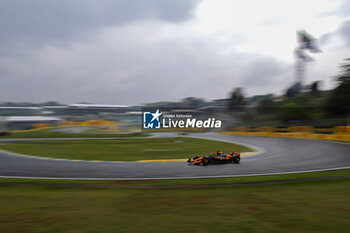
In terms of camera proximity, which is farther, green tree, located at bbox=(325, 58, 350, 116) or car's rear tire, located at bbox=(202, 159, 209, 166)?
green tree, located at bbox=(325, 58, 350, 116)

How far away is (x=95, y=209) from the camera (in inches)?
283

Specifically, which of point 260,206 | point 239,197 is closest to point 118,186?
point 239,197

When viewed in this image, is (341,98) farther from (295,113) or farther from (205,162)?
(205,162)

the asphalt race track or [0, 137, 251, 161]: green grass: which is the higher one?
[0, 137, 251, 161]: green grass

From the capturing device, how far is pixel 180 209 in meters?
7.16

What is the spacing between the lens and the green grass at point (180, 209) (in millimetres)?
5953

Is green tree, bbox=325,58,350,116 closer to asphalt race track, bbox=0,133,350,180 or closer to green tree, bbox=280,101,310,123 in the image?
green tree, bbox=280,101,310,123

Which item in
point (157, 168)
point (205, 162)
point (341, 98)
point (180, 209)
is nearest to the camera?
point (180, 209)

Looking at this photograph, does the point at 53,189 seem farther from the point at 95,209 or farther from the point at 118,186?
the point at 95,209

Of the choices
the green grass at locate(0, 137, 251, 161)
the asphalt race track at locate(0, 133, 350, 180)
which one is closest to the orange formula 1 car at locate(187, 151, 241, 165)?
the asphalt race track at locate(0, 133, 350, 180)

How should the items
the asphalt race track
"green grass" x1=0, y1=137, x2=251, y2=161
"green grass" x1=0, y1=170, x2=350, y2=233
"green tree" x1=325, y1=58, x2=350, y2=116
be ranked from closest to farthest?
"green grass" x1=0, y1=170, x2=350, y2=233 < the asphalt race track < "green grass" x1=0, y1=137, x2=251, y2=161 < "green tree" x1=325, y1=58, x2=350, y2=116

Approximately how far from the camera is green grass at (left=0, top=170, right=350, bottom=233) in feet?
19.5

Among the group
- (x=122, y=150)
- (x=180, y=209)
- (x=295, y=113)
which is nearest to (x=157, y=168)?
(x=180, y=209)

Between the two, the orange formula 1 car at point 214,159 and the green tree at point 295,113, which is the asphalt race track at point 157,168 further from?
the green tree at point 295,113
